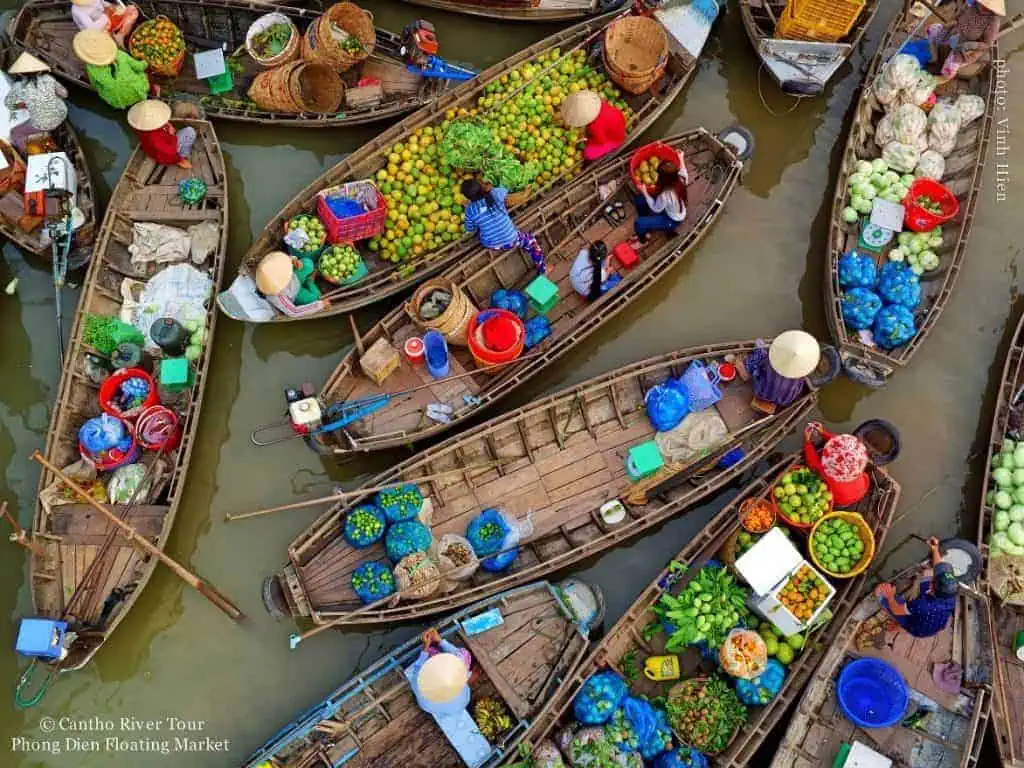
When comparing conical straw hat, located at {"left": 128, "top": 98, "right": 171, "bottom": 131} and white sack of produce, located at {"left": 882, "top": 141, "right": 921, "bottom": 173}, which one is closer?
conical straw hat, located at {"left": 128, "top": 98, "right": 171, "bottom": 131}

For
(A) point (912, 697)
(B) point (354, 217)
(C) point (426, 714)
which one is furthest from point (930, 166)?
(C) point (426, 714)

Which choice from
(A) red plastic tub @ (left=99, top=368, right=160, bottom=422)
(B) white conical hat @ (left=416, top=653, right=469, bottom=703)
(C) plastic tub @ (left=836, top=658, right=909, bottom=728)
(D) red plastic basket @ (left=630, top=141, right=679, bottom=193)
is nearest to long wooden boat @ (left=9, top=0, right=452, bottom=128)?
(D) red plastic basket @ (left=630, top=141, right=679, bottom=193)

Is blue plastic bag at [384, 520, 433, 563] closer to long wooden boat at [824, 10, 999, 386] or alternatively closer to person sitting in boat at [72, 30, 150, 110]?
long wooden boat at [824, 10, 999, 386]

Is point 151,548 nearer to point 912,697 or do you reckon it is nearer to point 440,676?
point 440,676

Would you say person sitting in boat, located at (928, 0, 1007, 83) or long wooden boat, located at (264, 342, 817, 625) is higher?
person sitting in boat, located at (928, 0, 1007, 83)

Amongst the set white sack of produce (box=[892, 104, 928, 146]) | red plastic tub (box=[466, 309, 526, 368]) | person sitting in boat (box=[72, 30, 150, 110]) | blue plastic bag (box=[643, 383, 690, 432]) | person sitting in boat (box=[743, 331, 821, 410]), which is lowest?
blue plastic bag (box=[643, 383, 690, 432])
